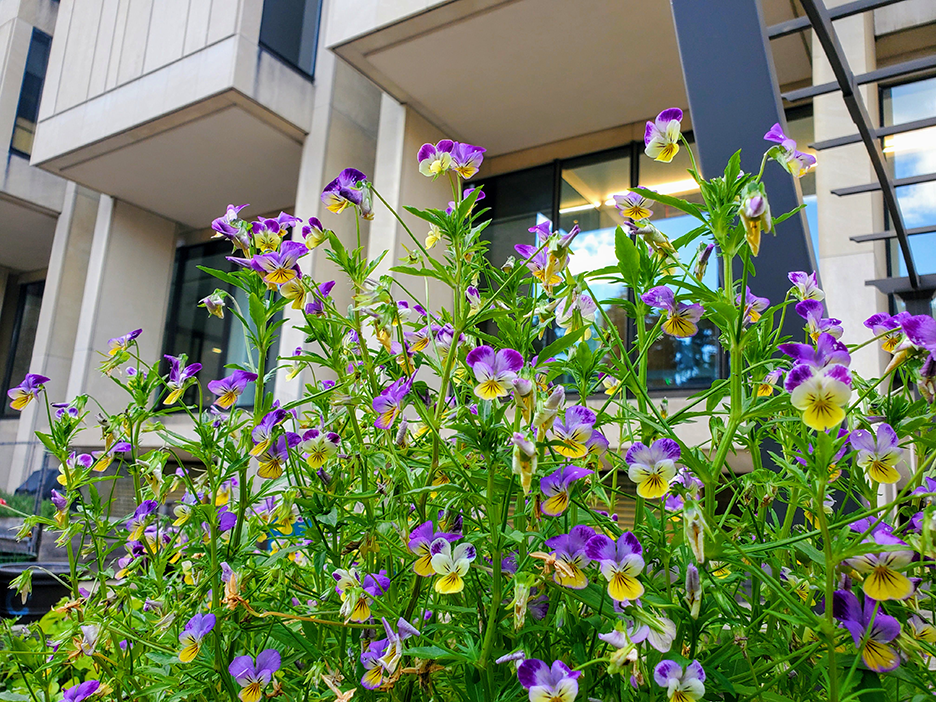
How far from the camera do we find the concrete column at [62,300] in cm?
1158

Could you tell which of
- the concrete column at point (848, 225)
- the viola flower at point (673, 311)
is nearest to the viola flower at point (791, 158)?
the viola flower at point (673, 311)

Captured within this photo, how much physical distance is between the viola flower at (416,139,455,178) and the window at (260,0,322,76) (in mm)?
8105

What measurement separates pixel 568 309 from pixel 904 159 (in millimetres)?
5881

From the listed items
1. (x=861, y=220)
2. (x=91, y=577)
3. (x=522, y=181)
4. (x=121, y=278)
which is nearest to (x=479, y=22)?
(x=522, y=181)

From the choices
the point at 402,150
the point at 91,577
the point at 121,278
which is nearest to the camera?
the point at 91,577

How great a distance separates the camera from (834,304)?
191 inches

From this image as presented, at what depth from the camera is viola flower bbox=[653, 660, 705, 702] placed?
78 centimetres

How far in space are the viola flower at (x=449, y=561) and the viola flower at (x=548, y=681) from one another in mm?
139

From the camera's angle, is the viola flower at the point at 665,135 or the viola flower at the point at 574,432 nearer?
the viola flower at the point at 574,432

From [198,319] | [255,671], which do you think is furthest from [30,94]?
[255,671]

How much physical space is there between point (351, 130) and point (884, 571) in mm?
8850

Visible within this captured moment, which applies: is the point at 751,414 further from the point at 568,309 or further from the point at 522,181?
the point at 522,181

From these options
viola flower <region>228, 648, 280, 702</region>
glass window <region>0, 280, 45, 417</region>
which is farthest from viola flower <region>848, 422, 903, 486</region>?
glass window <region>0, 280, 45, 417</region>

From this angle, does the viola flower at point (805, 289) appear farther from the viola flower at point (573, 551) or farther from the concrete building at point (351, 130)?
the concrete building at point (351, 130)
